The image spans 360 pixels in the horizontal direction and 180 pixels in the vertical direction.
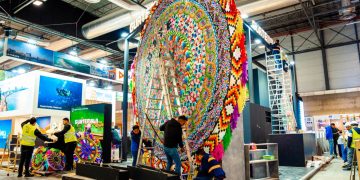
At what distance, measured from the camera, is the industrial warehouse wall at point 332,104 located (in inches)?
688

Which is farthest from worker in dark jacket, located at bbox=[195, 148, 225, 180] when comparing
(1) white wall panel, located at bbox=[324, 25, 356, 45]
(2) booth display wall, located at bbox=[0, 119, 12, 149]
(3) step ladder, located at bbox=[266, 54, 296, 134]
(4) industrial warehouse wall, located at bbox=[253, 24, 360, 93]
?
(1) white wall panel, located at bbox=[324, 25, 356, 45]

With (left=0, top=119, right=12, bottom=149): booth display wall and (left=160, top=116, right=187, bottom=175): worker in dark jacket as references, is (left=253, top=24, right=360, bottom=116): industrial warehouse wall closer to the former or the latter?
(left=0, top=119, right=12, bottom=149): booth display wall

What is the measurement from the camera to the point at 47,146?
26.9ft

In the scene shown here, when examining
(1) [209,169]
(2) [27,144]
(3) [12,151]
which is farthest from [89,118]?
(1) [209,169]

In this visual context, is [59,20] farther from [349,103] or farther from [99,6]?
[349,103]

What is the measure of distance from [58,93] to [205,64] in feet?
27.8

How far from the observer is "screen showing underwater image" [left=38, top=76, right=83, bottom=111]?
11148mm

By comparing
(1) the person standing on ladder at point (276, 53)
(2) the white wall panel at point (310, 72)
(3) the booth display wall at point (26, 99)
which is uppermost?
(2) the white wall panel at point (310, 72)

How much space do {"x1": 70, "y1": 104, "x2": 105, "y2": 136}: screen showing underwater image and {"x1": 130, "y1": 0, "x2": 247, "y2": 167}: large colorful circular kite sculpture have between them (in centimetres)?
280

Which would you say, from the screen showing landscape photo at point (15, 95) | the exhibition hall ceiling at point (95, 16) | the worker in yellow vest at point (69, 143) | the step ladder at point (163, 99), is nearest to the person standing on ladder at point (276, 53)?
the exhibition hall ceiling at point (95, 16)

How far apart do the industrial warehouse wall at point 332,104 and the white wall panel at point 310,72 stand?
32.2 inches

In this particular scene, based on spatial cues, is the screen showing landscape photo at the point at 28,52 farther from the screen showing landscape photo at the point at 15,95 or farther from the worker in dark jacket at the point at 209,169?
the worker in dark jacket at the point at 209,169

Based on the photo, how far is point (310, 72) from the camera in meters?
18.8

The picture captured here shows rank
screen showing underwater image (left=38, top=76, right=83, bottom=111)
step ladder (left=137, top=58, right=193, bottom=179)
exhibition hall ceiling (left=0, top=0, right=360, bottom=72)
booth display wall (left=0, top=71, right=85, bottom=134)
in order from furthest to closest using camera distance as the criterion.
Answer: screen showing underwater image (left=38, top=76, right=83, bottom=111)
booth display wall (left=0, top=71, right=85, bottom=134)
exhibition hall ceiling (left=0, top=0, right=360, bottom=72)
step ladder (left=137, top=58, right=193, bottom=179)
